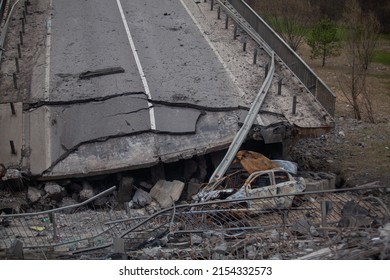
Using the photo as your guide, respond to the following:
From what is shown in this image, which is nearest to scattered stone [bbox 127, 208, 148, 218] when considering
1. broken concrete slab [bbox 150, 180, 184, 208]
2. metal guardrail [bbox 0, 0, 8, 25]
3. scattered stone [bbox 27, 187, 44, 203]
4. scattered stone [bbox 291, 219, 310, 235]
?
broken concrete slab [bbox 150, 180, 184, 208]

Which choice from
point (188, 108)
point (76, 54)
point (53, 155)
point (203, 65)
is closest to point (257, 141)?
point (188, 108)

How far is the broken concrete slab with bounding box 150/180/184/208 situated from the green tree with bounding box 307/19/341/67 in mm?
19633

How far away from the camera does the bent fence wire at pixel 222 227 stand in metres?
9.86

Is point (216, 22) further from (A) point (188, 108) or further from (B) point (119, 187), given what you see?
(B) point (119, 187)

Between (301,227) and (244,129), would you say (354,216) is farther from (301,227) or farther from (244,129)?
(244,129)

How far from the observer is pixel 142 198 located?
13898 mm

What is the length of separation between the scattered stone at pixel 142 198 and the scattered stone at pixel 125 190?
14 centimetres

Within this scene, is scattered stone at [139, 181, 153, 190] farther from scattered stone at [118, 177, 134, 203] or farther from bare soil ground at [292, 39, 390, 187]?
bare soil ground at [292, 39, 390, 187]

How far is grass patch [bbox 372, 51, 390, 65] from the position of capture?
33850 mm

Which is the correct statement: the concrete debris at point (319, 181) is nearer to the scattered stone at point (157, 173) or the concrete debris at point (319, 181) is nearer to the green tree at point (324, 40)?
the scattered stone at point (157, 173)

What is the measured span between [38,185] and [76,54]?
5176 mm

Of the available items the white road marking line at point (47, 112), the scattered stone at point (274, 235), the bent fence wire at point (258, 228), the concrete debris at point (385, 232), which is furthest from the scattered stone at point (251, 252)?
the white road marking line at point (47, 112)

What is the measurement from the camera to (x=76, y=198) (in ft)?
45.5

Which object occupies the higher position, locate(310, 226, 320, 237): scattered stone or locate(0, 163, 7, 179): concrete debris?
locate(310, 226, 320, 237): scattered stone
